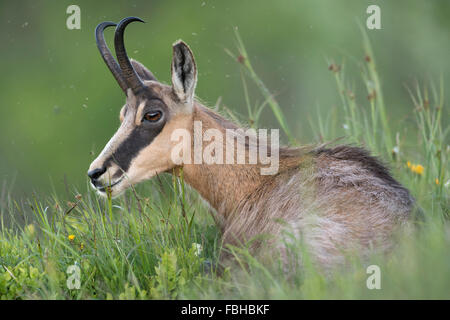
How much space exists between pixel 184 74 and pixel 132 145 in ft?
2.72

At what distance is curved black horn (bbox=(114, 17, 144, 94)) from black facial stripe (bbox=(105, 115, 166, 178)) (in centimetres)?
42

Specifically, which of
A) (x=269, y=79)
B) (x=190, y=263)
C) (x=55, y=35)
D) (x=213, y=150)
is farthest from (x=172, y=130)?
(x=55, y=35)

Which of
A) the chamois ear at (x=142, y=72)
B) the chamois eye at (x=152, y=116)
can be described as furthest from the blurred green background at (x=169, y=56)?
the chamois eye at (x=152, y=116)

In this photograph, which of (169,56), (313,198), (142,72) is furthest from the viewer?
(169,56)

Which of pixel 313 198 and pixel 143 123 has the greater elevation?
pixel 143 123

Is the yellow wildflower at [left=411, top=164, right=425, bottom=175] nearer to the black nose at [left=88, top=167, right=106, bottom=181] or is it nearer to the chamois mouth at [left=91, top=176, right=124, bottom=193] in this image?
the chamois mouth at [left=91, top=176, right=124, bottom=193]

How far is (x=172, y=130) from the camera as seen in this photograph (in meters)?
5.89

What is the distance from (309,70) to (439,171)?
42.4ft

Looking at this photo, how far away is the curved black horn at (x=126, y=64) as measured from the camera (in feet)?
19.2

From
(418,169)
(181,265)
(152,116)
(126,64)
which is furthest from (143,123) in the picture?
(418,169)

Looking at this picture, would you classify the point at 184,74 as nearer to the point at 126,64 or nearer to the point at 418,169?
the point at 126,64

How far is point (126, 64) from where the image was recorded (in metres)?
5.94

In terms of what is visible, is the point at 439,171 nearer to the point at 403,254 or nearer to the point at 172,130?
the point at 403,254
